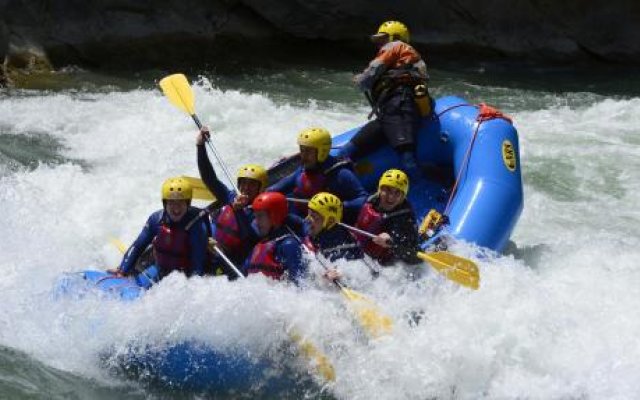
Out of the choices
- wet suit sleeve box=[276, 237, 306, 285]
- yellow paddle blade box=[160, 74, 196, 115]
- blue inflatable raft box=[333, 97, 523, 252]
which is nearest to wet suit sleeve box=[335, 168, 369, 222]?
blue inflatable raft box=[333, 97, 523, 252]

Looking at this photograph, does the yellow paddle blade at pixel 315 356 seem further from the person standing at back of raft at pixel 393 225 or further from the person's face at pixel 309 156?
the person's face at pixel 309 156

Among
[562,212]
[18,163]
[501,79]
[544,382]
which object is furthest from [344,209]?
[501,79]

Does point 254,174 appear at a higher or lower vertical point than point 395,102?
lower

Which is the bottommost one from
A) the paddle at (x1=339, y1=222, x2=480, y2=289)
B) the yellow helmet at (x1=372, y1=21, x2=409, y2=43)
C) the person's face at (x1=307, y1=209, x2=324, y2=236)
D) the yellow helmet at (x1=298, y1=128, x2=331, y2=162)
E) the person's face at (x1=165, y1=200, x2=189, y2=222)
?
the paddle at (x1=339, y1=222, x2=480, y2=289)

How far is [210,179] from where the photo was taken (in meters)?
5.00

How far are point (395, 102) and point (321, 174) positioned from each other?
868mm

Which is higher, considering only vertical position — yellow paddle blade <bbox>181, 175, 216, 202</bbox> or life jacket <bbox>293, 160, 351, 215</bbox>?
life jacket <bbox>293, 160, 351, 215</bbox>

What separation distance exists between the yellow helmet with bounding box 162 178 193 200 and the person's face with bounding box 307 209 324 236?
0.59m

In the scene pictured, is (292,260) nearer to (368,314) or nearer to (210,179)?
(368,314)

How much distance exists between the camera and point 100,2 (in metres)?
10.6

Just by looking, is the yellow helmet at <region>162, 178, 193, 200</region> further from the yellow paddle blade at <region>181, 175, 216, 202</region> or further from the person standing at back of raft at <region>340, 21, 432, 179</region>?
the person standing at back of raft at <region>340, 21, 432, 179</region>

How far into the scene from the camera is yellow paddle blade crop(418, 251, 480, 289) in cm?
417

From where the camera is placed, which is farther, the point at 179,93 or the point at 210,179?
the point at 179,93

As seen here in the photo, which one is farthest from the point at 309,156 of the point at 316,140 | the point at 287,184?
the point at 287,184
